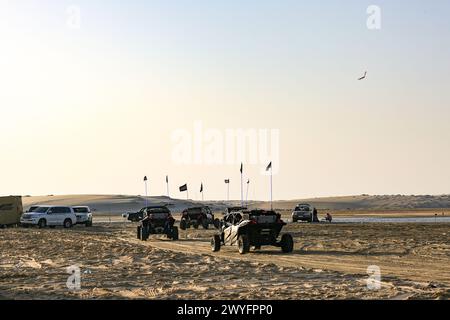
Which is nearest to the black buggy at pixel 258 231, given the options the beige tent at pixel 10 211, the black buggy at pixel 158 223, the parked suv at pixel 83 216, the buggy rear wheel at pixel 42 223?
the black buggy at pixel 158 223

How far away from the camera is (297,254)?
2397cm

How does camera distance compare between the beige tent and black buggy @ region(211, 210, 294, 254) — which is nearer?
black buggy @ region(211, 210, 294, 254)

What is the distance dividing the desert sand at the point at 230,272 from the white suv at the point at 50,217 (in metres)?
23.6

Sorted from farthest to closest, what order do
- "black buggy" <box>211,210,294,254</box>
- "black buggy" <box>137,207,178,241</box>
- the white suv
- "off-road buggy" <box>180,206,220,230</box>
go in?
the white suv, "off-road buggy" <box>180,206,220,230</box>, "black buggy" <box>137,207,178,241</box>, "black buggy" <box>211,210,294,254</box>

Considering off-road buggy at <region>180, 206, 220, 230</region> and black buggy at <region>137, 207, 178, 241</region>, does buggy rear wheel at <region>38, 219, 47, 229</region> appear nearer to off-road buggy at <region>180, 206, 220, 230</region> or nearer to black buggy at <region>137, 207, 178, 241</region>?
off-road buggy at <region>180, 206, 220, 230</region>

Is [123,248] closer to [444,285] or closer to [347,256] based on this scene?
[347,256]

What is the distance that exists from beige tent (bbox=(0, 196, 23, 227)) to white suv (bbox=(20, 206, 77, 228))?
0.86 meters

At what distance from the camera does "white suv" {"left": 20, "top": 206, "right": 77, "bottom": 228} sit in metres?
51.5

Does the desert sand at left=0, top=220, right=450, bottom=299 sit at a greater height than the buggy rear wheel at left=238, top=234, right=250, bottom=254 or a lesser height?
lesser

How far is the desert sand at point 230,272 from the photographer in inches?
531

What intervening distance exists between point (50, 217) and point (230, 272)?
121 feet

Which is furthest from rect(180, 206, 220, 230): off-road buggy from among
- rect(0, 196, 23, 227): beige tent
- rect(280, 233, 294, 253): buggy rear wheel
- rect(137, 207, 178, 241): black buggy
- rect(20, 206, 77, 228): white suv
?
rect(280, 233, 294, 253): buggy rear wheel

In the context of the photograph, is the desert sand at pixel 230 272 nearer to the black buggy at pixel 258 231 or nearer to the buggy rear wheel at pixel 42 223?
the black buggy at pixel 258 231
